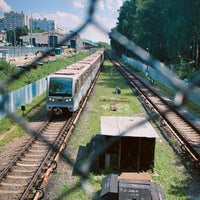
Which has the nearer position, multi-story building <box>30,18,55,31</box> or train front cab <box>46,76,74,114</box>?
multi-story building <box>30,18,55,31</box>

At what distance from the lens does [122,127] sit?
9.38 metres

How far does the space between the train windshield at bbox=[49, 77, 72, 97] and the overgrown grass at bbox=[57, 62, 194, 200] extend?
1.57 m

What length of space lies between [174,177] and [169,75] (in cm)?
787

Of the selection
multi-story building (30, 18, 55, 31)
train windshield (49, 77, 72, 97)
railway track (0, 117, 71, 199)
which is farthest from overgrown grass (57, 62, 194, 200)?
multi-story building (30, 18, 55, 31)

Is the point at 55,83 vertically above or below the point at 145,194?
above

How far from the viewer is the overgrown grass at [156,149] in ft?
25.8

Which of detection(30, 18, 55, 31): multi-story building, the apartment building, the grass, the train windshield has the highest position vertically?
the apartment building

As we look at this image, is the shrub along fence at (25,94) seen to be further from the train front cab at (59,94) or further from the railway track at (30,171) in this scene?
the railway track at (30,171)

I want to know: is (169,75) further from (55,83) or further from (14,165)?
(55,83)

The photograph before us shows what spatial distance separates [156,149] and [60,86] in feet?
20.3

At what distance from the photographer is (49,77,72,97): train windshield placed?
1460cm

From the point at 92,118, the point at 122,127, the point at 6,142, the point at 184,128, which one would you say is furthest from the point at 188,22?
the point at 6,142

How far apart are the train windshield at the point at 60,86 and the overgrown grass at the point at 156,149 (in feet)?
5.16

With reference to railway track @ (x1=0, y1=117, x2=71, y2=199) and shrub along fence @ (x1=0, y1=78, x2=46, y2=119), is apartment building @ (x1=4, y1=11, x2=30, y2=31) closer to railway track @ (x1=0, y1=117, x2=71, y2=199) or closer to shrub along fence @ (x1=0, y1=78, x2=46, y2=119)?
railway track @ (x1=0, y1=117, x2=71, y2=199)
